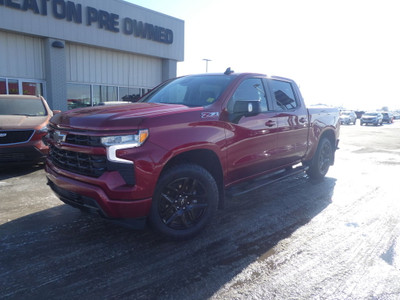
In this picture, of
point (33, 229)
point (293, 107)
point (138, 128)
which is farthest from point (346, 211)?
point (33, 229)

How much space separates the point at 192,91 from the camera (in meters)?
4.07

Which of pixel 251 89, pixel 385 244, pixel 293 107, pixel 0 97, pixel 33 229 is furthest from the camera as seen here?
pixel 0 97

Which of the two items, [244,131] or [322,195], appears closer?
[244,131]

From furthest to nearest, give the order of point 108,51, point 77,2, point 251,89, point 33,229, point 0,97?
1. point 108,51
2. point 77,2
3. point 0,97
4. point 251,89
5. point 33,229

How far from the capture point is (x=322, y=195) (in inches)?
201

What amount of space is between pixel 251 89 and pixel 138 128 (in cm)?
197

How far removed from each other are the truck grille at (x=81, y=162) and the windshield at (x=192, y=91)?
1.33 m

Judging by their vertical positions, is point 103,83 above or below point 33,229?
above

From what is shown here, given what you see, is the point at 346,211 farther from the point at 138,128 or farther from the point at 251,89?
the point at 138,128

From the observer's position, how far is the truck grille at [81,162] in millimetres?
2799

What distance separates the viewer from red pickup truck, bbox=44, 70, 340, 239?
9.05 feet

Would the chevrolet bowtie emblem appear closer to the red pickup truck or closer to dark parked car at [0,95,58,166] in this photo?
the red pickup truck

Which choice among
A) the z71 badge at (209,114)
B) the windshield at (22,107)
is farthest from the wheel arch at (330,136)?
the windshield at (22,107)

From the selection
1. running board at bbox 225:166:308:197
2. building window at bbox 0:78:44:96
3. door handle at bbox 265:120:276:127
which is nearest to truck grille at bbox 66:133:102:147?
running board at bbox 225:166:308:197
